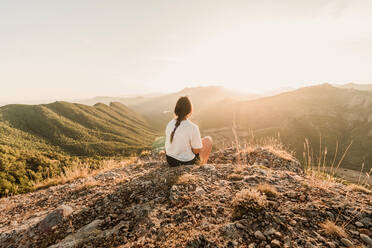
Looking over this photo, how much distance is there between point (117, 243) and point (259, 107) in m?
121

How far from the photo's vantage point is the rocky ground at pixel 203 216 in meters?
2.50

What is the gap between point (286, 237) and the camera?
2.45 metres

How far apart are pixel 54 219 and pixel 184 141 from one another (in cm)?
377

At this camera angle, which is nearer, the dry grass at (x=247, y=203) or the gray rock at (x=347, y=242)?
the gray rock at (x=347, y=242)

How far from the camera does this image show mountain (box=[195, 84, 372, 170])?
73.5 m

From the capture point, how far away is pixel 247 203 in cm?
316

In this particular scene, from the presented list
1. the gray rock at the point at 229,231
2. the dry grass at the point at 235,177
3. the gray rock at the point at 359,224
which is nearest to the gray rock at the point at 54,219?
the gray rock at the point at 229,231

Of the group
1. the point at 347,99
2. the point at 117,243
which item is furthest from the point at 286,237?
the point at 347,99

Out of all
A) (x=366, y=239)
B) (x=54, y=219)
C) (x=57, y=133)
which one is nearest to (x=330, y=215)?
(x=366, y=239)

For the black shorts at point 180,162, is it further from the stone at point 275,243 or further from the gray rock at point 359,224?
the gray rock at point 359,224

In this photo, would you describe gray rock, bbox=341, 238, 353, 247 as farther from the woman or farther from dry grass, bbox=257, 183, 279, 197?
the woman

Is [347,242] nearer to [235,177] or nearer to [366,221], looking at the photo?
[366,221]

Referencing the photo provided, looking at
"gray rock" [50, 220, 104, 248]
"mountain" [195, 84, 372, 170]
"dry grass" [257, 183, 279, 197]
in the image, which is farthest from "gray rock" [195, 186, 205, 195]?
"mountain" [195, 84, 372, 170]

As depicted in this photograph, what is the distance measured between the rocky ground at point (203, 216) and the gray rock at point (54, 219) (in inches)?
0.8
